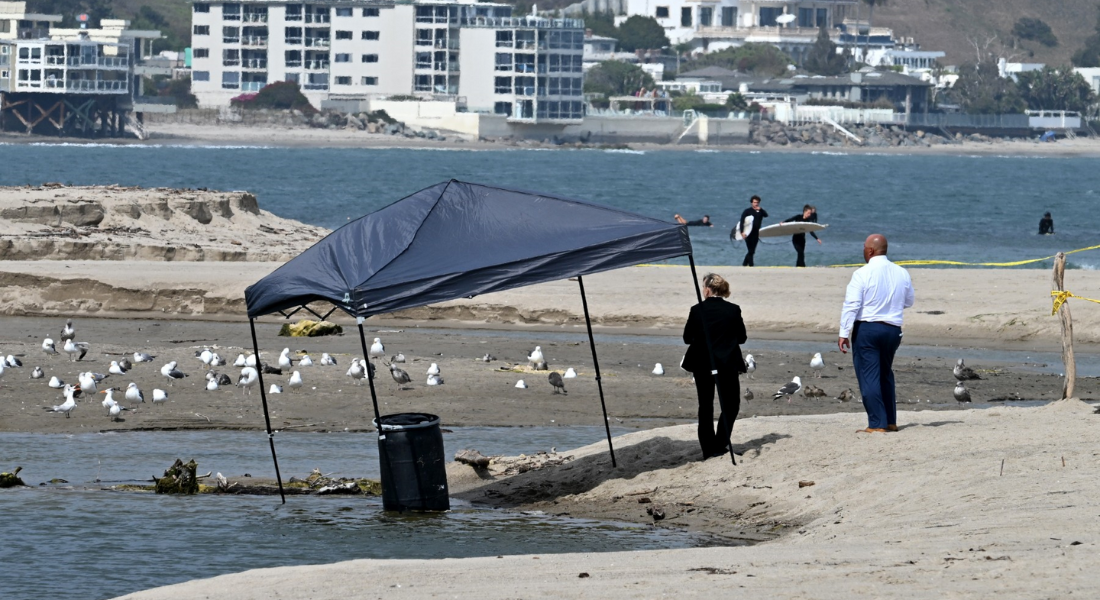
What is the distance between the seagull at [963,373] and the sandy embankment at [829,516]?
514cm

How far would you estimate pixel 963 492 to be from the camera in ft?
36.4

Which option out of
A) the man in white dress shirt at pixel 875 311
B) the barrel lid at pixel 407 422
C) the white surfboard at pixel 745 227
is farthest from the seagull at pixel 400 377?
the white surfboard at pixel 745 227

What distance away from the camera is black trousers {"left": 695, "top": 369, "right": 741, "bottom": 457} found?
12564 millimetres

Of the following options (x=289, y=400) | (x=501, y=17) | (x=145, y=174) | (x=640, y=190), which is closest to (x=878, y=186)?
(x=640, y=190)

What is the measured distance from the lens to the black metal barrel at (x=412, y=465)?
12.4 m

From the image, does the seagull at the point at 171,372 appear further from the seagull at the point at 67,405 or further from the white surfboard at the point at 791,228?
the white surfboard at the point at 791,228

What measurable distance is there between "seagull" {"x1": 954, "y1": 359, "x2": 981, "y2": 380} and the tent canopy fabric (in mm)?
8304

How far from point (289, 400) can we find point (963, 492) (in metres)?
8.85

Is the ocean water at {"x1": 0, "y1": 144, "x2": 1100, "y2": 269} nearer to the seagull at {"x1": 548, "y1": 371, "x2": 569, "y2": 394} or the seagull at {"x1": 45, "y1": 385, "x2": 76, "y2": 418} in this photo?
the seagull at {"x1": 548, "y1": 371, "x2": 569, "y2": 394}

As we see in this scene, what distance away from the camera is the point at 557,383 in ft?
59.8

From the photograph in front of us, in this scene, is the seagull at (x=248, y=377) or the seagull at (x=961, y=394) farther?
the seagull at (x=961, y=394)

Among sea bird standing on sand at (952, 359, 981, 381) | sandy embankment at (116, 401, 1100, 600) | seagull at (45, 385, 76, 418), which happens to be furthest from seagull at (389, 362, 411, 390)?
sea bird standing on sand at (952, 359, 981, 381)

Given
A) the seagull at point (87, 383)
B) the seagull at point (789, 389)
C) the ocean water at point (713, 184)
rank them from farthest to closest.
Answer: the ocean water at point (713, 184) → the seagull at point (789, 389) → the seagull at point (87, 383)

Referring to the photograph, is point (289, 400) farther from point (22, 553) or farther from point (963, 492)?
point (963, 492)
